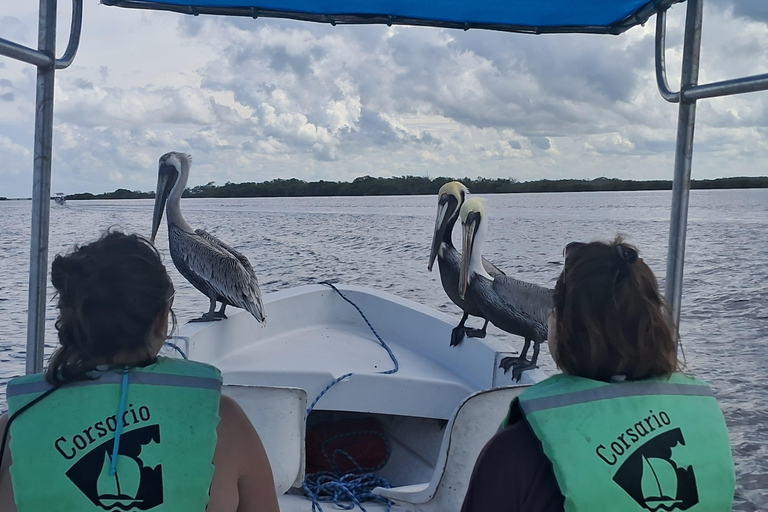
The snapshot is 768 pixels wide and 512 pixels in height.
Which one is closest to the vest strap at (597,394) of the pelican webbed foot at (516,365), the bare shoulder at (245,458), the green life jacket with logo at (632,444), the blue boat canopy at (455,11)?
the green life jacket with logo at (632,444)

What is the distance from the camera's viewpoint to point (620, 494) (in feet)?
3.89

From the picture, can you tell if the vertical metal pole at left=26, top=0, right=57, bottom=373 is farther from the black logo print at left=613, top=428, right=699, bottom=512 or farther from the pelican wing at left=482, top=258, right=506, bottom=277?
the pelican wing at left=482, top=258, right=506, bottom=277

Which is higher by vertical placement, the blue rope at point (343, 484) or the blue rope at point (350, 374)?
the blue rope at point (350, 374)

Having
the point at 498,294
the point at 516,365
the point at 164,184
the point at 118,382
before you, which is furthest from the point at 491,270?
the point at 118,382

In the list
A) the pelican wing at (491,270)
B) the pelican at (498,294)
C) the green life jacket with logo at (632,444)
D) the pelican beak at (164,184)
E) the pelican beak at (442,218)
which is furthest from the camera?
the pelican beak at (164,184)

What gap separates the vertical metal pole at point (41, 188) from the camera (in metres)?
1.93

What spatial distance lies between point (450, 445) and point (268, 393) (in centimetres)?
56

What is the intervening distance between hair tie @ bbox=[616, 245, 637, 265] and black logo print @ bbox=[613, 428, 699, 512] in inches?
12.2

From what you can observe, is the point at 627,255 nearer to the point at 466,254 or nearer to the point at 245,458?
the point at 245,458

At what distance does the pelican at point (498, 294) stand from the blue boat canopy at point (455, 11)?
1.42 meters

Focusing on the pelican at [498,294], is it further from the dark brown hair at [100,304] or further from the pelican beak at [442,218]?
the dark brown hair at [100,304]

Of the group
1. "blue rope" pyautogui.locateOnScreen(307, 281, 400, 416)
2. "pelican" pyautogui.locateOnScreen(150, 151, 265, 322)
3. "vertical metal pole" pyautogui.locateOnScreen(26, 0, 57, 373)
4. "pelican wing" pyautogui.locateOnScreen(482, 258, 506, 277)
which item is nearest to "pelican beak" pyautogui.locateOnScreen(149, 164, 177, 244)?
"pelican" pyautogui.locateOnScreen(150, 151, 265, 322)

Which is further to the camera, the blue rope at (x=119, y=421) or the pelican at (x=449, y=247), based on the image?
the pelican at (x=449, y=247)

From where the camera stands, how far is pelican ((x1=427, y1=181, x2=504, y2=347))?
406 centimetres
